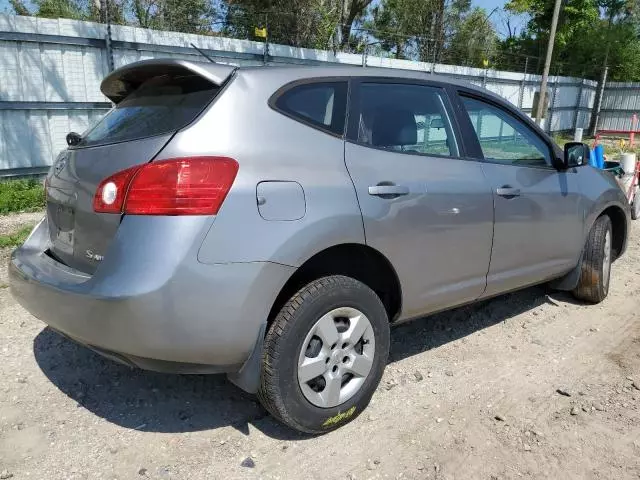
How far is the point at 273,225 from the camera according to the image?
2320 millimetres

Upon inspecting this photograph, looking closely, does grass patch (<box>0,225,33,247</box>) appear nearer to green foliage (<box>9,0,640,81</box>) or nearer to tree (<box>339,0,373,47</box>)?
green foliage (<box>9,0,640,81</box>)

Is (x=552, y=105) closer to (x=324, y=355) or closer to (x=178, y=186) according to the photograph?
(x=324, y=355)

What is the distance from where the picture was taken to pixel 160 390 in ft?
10.2

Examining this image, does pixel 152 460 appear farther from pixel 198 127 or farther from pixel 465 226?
pixel 465 226

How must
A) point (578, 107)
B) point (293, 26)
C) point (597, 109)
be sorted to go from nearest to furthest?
point (293, 26) → point (578, 107) → point (597, 109)

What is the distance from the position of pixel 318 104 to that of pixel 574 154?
87.3 inches

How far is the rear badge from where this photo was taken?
93.4 inches

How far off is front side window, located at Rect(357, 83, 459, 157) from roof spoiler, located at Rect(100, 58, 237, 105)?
0.75 m

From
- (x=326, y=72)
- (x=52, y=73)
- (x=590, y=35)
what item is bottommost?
(x=52, y=73)

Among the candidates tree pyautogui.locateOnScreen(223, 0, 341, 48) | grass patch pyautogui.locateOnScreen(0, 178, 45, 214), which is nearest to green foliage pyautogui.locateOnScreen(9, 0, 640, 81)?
tree pyautogui.locateOnScreen(223, 0, 341, 48)

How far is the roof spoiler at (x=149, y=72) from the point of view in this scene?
8.05ft

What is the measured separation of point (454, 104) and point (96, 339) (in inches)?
93.3

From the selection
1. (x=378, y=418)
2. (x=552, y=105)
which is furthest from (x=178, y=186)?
(x=552, y=105)

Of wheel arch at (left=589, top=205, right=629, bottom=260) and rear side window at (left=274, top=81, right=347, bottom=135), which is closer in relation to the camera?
rear side window at (left=274, top=81, right=347, bottom=135)
